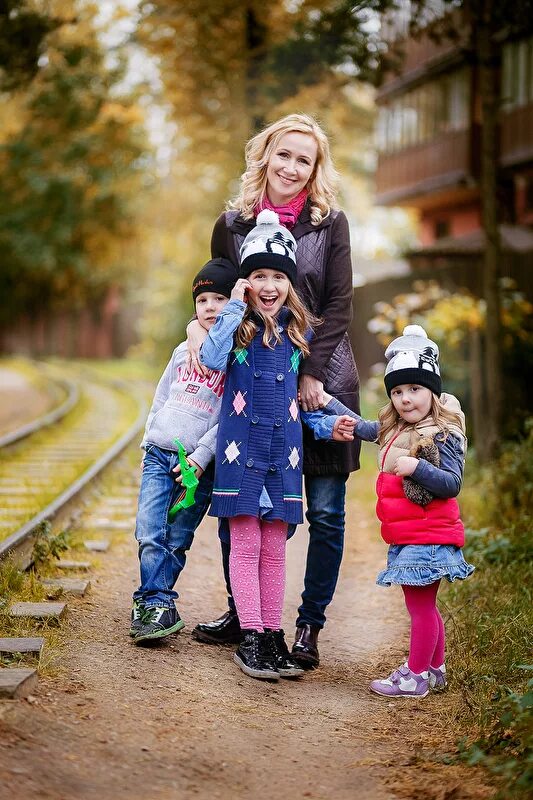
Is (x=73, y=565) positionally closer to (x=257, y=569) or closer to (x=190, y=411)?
(x=190, y=411)

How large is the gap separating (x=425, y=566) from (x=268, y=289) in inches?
53.3

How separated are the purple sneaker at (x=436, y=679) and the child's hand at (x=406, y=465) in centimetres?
90

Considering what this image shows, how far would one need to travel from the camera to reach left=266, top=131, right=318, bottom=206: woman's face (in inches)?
188

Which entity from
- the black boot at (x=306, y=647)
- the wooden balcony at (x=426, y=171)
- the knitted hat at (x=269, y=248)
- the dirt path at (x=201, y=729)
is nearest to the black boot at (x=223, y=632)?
the dirt path at (x=201, y=729)

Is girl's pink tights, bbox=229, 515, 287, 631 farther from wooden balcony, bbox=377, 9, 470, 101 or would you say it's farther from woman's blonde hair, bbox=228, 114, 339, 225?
wooden balcony, bbox=377, 9, 470, 101

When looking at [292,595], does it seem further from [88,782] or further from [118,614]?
[88,782]

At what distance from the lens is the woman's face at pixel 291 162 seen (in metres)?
4.78

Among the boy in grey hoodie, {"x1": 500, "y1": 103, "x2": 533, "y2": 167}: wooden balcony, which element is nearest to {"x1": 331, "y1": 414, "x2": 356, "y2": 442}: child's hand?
the boy in grey hoodie

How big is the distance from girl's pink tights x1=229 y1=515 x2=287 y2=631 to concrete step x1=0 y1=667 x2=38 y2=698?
982mm

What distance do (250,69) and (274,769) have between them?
657 inches

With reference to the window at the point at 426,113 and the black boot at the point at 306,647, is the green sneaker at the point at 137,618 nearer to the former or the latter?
the black boot at the point at 306,647

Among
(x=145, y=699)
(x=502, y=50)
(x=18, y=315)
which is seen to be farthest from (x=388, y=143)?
(x=145, y=699)

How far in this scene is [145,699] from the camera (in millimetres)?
4191

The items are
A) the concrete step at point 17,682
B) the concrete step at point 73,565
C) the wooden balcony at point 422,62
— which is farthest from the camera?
the wooden balcony at point 422,62
